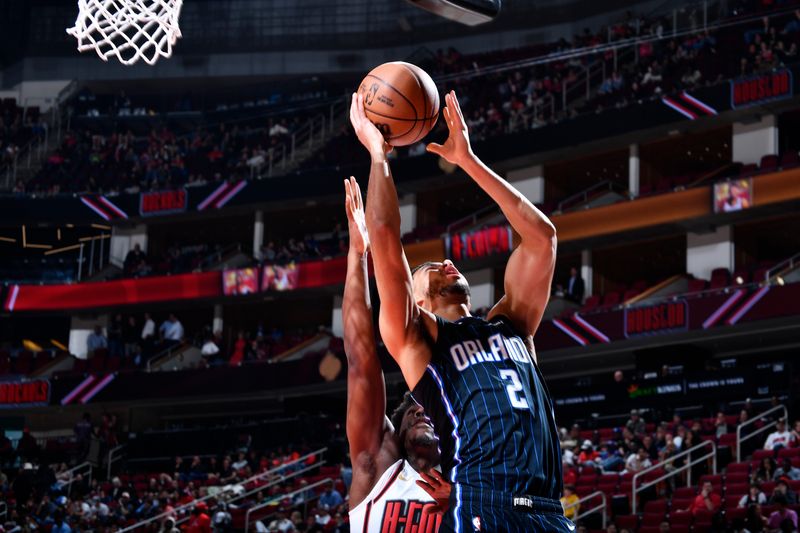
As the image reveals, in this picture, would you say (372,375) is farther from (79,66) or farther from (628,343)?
(79,66)

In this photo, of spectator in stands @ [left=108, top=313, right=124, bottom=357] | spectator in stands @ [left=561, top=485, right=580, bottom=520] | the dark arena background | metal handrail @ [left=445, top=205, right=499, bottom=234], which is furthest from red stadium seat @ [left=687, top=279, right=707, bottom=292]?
spectator in stands @ [left=108, top=313, right=124, bottom=357]

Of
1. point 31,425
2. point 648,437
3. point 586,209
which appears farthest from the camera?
point 31,425

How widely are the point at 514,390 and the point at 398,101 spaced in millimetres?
1296

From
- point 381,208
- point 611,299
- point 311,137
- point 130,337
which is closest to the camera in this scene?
point 381,208

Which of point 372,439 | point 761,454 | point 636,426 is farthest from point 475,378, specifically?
point 636,426

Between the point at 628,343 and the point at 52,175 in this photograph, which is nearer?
the point at 628,343

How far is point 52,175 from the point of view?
36.7 m

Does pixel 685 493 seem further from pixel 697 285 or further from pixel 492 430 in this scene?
pixel 492 430

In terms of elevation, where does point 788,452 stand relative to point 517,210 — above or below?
below

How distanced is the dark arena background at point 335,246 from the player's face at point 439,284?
9.43m

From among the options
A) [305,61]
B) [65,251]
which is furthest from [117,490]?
[305,61]

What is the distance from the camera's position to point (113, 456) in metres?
28.6

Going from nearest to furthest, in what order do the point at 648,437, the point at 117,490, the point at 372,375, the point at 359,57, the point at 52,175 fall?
the point at 372,375 < the point at 648,437 < the point at 117,490 < the point at 52,175 < the point at 359,57

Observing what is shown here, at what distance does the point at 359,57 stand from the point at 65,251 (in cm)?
1182
